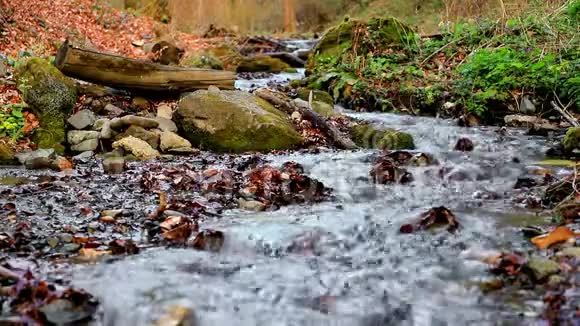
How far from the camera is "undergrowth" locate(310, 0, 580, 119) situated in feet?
25.6

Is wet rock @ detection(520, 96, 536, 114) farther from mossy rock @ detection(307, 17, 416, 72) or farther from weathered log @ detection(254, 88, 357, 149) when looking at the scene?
mossy rock @ detection(307, 17, 416, 72)

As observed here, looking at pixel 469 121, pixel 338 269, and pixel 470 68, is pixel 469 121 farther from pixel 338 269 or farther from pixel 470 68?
pixel 338 269

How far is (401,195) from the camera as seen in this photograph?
198 inches

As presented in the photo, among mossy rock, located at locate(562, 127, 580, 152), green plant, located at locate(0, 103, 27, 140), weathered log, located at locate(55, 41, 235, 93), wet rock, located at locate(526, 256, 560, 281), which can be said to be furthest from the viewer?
weathered log, located at locate(55, 41, 235, 93)

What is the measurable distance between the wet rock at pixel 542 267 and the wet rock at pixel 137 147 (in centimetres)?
475

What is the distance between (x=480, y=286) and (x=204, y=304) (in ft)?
5.21

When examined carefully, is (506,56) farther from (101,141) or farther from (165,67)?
(101,141)

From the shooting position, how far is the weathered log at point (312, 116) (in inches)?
282

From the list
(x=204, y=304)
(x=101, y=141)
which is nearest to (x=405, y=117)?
(x=101, y=141)

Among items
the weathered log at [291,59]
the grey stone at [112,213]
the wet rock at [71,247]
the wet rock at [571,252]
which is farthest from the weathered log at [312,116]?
the weathered log at [291,59]

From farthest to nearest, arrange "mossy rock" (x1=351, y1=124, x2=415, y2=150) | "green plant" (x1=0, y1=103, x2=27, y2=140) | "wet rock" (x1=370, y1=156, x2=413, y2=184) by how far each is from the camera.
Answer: "mossy rock" (x1=351, y1=124, x2=415, y2=150)
"green plant" (x1=0, y1=103, x2=27, y2=140)
"wet rock" (x1=370, y1=156, x2=413, y2=184)

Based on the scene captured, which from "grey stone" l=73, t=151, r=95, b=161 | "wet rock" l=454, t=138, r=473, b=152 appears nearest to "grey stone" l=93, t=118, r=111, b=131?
"grey stone" l=73, t=151, r=95, b=161

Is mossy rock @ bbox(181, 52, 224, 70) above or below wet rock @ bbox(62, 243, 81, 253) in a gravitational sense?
above

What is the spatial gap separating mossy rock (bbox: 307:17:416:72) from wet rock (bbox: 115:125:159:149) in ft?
16.4
